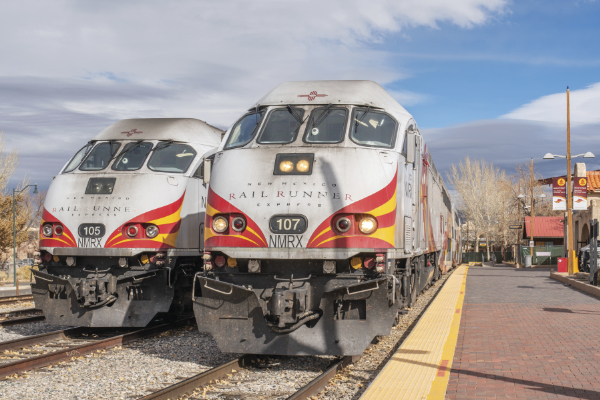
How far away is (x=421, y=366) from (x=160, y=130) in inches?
253

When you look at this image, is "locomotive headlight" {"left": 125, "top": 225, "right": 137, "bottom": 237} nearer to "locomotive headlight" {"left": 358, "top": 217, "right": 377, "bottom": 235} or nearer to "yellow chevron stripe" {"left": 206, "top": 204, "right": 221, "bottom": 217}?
"yellow chevron stripe" {"left": 206, "top": 204, "right": 221, "bottom": 217}

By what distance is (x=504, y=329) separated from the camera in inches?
418

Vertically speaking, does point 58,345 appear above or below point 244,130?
below

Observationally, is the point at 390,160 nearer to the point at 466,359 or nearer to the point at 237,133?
the point at 237,133

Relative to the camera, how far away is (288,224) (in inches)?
283

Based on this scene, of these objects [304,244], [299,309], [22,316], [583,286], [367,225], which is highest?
[367,225]

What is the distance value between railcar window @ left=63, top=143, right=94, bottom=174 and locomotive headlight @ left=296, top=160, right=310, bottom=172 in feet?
16.3

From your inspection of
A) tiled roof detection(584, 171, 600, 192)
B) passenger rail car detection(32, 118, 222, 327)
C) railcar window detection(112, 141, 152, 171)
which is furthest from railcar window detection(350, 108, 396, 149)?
tiled roof detection(584, 171, 600, 192)

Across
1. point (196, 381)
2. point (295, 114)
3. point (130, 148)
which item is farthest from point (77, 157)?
point (196, 381)

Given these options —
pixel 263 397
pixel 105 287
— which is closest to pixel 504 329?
pixel 263 397

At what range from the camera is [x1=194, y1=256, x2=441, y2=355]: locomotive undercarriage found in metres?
7.01

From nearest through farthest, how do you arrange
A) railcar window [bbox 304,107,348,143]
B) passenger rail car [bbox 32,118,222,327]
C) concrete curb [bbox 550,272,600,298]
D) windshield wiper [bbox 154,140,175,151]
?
1. railcar window [bbox 304,107,348,143]
2. passenger rail car [bbox 32,118,222,327]
3. windshield wiper [bbox 154,140,175,151]
4. concrete curb [bbox 550,272,600,298]

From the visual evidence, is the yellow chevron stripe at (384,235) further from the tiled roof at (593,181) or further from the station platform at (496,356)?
the tiled roof at (593,181)

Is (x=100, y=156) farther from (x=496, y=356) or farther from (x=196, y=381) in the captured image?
(x=496, y=356)
